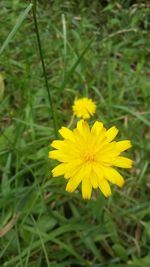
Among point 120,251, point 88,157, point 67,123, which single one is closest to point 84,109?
point 67,123

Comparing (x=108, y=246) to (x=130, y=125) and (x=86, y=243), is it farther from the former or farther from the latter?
(x=130, y=125)

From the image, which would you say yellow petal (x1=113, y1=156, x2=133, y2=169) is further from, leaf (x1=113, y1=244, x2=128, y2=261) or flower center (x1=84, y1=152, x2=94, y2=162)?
leaf (x1=113, y1=244, x2=128, y2=261)

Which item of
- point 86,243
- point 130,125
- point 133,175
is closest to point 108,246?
point 86,243

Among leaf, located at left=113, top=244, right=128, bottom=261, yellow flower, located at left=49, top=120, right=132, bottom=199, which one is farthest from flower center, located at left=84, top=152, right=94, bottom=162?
leaf, located at left=113, top=244, right=128, bottom=261

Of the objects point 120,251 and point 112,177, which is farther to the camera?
point 120,251

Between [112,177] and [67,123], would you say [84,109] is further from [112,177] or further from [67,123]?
[112,177]

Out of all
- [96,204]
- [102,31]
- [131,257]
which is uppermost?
[102,31]
